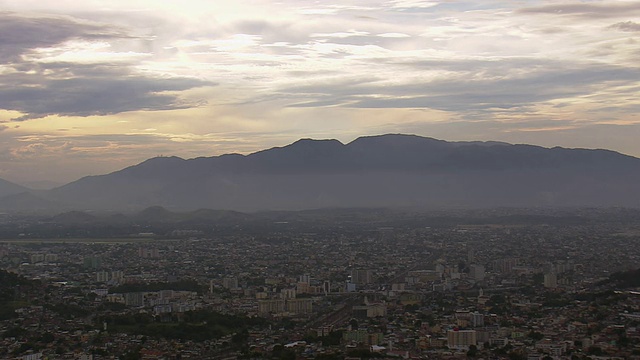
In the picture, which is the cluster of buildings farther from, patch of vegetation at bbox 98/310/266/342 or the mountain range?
the mountain range

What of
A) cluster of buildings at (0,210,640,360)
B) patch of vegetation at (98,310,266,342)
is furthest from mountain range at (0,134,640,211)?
patch of vegetation at (98,310,266,342)

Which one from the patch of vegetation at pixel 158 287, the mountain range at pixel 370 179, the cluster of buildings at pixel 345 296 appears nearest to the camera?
the cluster of buildings at pixel 345 296

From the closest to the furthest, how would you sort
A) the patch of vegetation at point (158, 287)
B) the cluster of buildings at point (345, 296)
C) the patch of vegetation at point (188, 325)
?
the cluster of buildings at point (345, 296) → the patch of vegetation at point (188, 325) → the patch of vegetation at point (158, 287)

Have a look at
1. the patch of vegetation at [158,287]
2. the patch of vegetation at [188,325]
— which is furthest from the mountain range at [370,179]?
the patch of vegetation at [188,325]

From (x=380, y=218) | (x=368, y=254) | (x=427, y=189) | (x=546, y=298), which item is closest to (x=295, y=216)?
(x=380, y=218)

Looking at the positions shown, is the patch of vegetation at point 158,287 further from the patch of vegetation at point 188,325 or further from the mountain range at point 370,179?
the mountain range at point 370,179

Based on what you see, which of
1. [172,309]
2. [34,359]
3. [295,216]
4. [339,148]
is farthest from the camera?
[339,148]

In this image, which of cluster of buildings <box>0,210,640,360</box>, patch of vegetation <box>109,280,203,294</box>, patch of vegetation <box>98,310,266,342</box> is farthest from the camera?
patch of vegetation <box>109,280,203,294</box>

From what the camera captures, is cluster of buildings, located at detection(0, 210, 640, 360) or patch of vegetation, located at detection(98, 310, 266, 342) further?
patch of vegetation, located at detection(98, 310, 266, 342)

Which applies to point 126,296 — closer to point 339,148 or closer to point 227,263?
point 227,263
